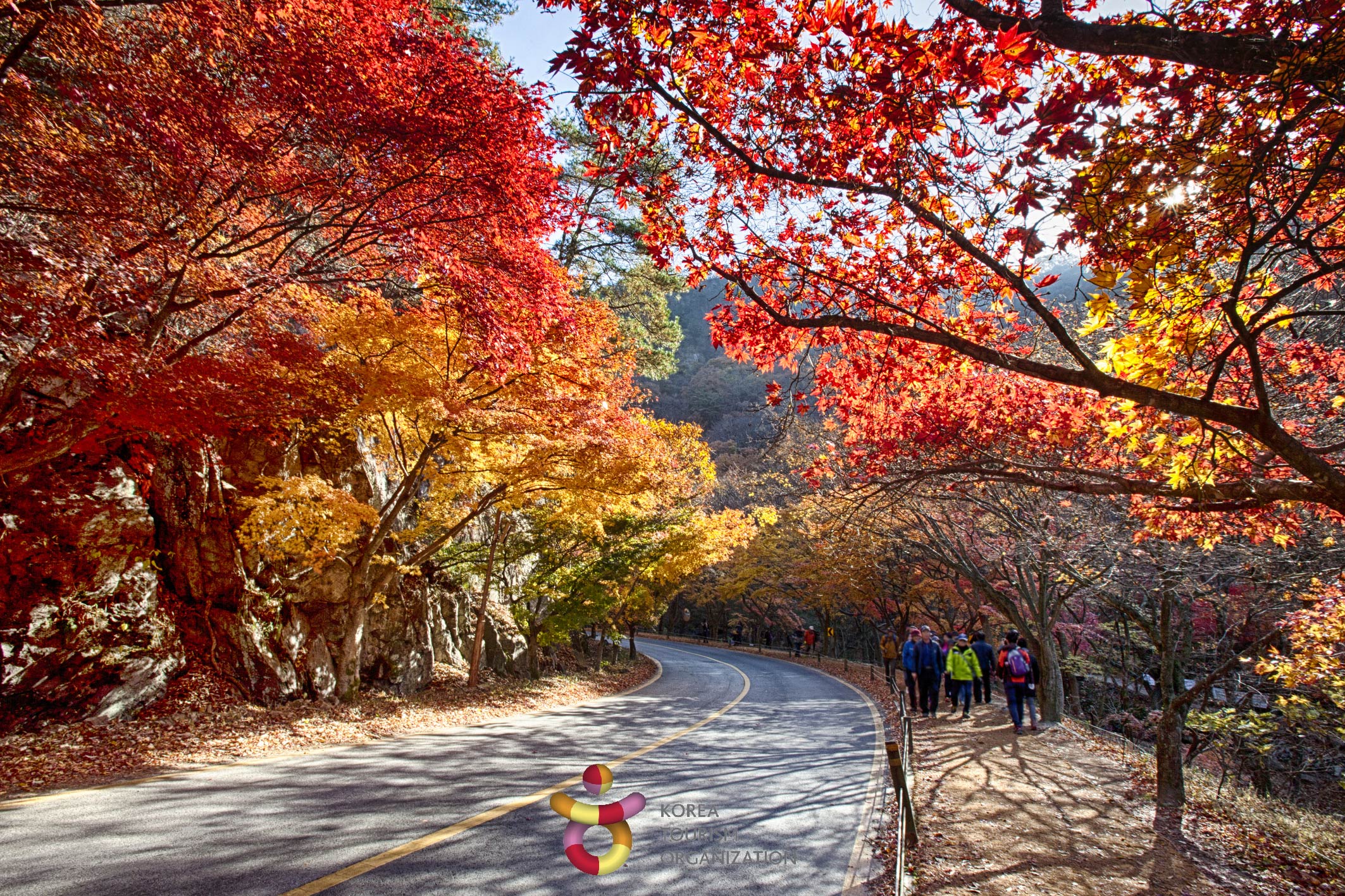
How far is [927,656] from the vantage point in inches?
504

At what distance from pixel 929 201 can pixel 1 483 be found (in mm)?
11201

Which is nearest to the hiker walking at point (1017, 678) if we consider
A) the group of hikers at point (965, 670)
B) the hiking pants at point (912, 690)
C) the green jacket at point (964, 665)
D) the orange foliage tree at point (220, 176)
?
the group of hikers at point (965, 670)

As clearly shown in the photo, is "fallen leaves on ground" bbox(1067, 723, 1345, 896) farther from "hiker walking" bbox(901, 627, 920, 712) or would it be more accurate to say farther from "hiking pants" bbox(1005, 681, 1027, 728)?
"hiker walking" bbox(901, 627, 920, 712)

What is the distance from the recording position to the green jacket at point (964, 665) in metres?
12.2

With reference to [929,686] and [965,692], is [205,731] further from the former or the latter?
[965,692]

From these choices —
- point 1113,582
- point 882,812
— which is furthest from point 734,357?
point 1113,582

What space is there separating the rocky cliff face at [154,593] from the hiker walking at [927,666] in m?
11.1

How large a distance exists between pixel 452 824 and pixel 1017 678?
1010 centimetres

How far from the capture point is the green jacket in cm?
1221

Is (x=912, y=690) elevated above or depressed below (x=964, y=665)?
below

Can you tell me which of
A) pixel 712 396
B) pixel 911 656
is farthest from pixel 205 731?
pixel 712 396

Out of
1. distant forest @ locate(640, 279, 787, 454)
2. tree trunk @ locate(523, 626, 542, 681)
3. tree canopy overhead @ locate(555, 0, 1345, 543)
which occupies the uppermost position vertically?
distant forest @ locate(640, 279, 787, 454)

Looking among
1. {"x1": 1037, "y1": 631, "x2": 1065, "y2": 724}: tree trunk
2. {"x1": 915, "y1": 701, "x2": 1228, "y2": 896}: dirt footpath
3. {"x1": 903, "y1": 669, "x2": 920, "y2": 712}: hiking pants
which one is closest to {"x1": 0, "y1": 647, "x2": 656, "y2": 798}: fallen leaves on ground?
{"x1": 915, "y1": 701, "x2": 1228, "y2": 896}: dirt footpath

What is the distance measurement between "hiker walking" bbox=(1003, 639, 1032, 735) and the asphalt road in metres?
3.44
